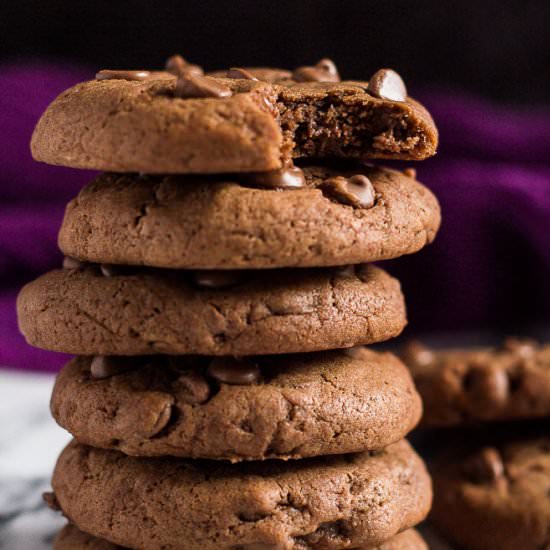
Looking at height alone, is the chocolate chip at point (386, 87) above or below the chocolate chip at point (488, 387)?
above

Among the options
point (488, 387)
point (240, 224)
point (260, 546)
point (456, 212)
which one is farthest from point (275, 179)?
point (456, 212)

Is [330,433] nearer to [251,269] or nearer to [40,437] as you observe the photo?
[251,269]

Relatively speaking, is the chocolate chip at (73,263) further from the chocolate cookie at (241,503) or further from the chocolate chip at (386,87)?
the chocolate chip at (386,87)

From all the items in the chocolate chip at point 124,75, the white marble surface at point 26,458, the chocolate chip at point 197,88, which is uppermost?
the chocolate chip at point 197,88

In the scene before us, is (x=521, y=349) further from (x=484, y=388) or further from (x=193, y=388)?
(x=193, y=388)

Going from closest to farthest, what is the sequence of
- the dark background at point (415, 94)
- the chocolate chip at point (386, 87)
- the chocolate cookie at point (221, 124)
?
the chocolate cookie at point (221, 124), the chocolate chip at point (386, 87), the dark background at point (415, 94)

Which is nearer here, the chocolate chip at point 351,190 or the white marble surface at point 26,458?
the chocolate chip at point 351,190

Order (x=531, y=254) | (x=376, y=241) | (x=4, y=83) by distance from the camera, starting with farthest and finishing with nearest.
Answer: (x=4, y=83) < (x=531, y=254) < (x=376, y=241)

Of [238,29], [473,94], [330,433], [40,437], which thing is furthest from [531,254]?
[330,433]

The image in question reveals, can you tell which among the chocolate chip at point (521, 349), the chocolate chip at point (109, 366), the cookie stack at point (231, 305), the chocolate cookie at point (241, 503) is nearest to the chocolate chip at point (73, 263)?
the cookie stack at point (231, 305)
